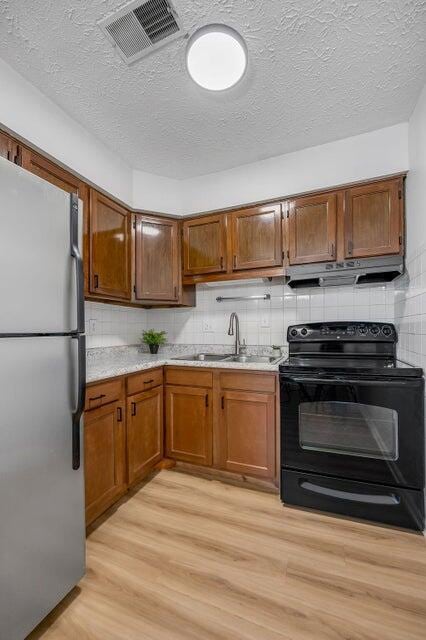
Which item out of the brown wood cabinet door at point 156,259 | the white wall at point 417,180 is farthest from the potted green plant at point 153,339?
the white wall at point 417,180

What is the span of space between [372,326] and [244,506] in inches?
61.7

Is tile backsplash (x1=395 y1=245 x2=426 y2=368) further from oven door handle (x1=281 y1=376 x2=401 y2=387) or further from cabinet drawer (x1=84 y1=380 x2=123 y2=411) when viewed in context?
cabinet drawer (x1=84 y1=380 x2=123 y2=411)

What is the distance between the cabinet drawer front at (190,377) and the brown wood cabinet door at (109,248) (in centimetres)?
73

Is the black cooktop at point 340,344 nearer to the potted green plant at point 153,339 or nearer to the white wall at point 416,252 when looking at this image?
the white wall at point 416,252

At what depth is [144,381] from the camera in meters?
2.19

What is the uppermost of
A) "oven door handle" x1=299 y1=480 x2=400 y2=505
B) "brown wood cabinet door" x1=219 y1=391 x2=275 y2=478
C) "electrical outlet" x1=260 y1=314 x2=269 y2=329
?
"electrical outlet" x1=260 y1=314 x2=269 y2=329

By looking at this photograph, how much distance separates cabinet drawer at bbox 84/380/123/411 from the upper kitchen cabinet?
4.23 feet

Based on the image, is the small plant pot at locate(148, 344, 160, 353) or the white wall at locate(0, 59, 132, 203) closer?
the white wall at locate(0, 59, 132, 203)

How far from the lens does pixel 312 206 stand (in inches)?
89.6

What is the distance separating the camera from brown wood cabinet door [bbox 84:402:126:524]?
168 cm

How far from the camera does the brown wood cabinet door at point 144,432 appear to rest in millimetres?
2047

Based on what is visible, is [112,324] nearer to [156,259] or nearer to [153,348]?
[153,348]

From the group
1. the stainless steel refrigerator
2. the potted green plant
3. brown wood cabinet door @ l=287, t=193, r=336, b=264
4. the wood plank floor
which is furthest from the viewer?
the potted green plant

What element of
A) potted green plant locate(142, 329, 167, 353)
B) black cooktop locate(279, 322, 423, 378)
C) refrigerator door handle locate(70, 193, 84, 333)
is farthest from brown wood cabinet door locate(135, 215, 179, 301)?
refrigerator door handle locate(70, 193, 84, 333)
